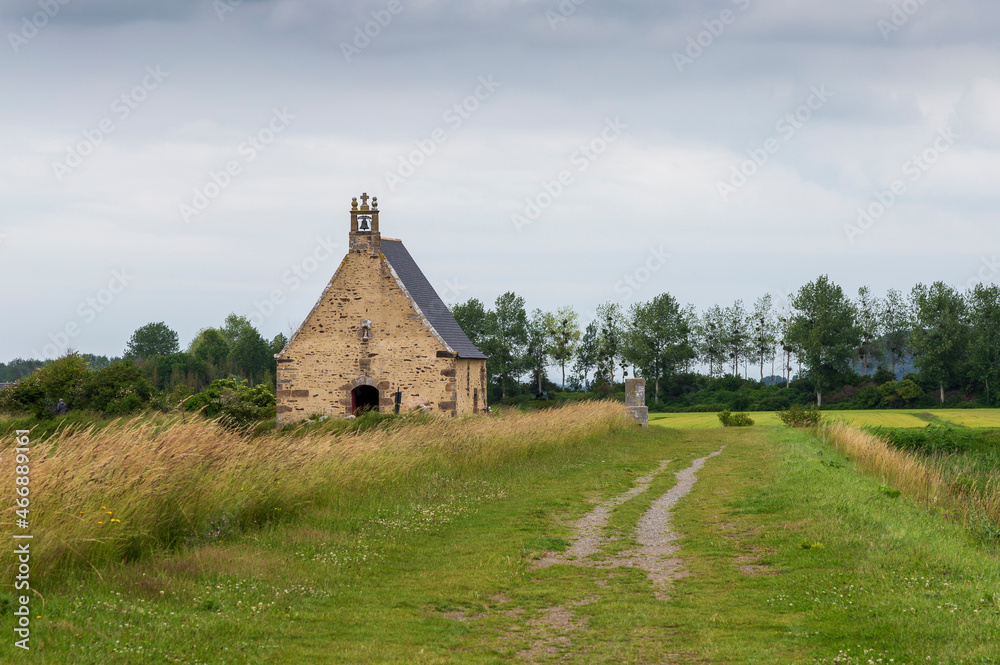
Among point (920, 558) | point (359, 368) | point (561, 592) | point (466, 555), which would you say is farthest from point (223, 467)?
point (359, 368)

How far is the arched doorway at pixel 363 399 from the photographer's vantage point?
105 ft

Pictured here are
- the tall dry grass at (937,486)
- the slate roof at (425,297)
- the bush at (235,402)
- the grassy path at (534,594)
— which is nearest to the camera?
the grassy path at (534,594)

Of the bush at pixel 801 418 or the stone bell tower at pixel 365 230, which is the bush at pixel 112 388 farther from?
the bush at pixel 801 418

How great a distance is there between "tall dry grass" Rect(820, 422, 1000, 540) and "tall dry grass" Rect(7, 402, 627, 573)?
8935 millimetres

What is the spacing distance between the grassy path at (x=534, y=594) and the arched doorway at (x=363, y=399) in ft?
63.0

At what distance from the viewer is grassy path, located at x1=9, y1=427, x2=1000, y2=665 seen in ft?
20.9

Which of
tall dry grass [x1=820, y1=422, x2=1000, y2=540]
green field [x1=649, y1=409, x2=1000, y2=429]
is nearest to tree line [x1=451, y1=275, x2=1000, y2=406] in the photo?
green field [x1=649, y1=409, x2=1000, y2=429]

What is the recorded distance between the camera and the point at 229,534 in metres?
9.84

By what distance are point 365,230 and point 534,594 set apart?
1016 inches

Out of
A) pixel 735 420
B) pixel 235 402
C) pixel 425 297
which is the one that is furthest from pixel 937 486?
pixel 235 402

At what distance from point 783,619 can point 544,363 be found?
7571cm

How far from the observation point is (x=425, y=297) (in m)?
34.1


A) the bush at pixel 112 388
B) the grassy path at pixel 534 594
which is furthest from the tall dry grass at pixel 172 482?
the bush at pixel 112 388

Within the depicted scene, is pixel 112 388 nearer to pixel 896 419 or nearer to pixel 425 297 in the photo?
pixel 425 297
